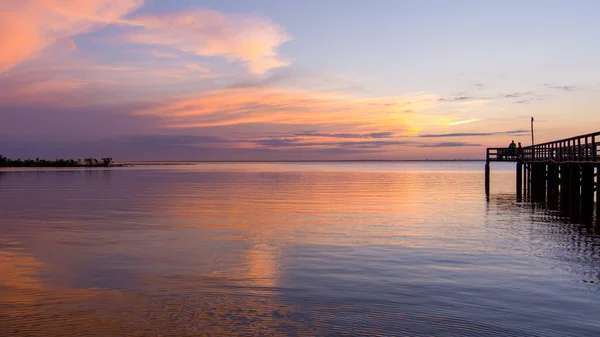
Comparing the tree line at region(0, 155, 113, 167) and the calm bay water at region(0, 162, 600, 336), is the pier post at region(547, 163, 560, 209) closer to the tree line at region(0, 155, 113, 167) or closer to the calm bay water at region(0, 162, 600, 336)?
the calm bay water at region(0, 162, 600, 336)

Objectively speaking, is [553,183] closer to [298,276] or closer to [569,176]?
[569,176]

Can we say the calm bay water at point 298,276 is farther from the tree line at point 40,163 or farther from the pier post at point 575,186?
the tree line at point 40,163

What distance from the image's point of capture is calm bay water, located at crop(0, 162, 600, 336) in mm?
9086

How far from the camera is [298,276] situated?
41.9ft

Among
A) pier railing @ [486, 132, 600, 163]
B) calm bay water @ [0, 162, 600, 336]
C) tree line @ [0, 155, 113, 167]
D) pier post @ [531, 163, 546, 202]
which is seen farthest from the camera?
tree line @ [0, 155, 113, 167]

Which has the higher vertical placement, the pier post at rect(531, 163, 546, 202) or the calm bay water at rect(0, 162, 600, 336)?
the pier post at rect(531, 163, 546, 202)

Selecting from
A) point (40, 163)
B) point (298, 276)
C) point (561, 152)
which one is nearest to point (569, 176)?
point (561, 152)

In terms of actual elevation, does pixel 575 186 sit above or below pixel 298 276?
above

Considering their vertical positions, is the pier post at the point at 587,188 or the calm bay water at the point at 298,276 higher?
the pier post at the point at 587,188

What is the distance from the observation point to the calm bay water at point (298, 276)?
9.09m

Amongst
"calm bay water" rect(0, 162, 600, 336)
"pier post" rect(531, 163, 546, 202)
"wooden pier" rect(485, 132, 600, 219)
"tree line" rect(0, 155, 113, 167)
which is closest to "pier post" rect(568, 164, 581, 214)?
"wooden pier" rect(485, 132, 600, 219)

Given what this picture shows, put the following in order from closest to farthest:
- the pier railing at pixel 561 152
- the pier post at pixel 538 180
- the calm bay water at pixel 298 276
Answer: the calm bay water at pixel 298 276 < the pier railing at pixel 561 152 < the pier post at pixel 538 180

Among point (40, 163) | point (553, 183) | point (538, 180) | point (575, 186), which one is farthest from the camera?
point (40, 163)

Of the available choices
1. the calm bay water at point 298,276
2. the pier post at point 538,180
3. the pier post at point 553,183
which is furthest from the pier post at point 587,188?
the pier post at point 538,180
